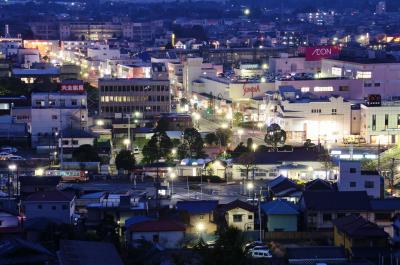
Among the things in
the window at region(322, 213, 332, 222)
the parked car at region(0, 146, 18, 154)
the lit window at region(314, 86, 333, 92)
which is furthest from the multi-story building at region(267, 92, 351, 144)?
the window at region(322, 213, 332, 222)

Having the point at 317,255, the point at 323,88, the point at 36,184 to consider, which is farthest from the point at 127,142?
the point at 317,255

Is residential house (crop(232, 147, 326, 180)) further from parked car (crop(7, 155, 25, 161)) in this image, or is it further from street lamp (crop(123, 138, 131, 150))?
parked car (crop(7, 155, 25, 161))

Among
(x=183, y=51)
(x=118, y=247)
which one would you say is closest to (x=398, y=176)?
(x=118, y=247)

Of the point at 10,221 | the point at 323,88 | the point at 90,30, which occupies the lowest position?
the point at 10,221

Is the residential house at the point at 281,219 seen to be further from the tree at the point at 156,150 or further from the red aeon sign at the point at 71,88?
the red aeon sign at the point at 71,88

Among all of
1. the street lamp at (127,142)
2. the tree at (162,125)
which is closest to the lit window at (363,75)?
the tree at (162,125)

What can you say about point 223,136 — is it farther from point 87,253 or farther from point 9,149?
point 87,253
